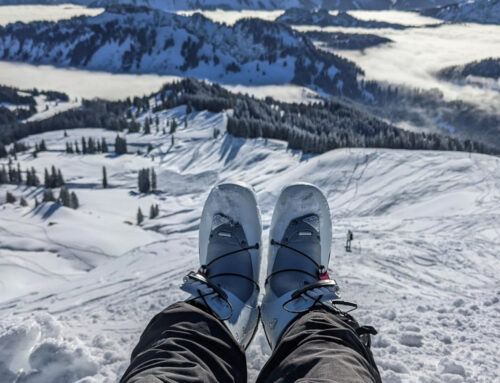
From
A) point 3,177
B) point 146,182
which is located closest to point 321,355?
point 146,182

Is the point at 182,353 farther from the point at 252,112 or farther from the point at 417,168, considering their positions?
the point at 252,112

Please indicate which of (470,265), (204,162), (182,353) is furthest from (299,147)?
(182,353)

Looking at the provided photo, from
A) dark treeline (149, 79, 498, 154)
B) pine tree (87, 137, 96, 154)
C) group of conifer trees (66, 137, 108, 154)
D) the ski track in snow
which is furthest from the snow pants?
pine tree (87, 137, 96, 154)

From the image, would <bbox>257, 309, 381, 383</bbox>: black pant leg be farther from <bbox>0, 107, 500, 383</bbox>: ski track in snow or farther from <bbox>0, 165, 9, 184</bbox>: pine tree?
<bbox>0, 165, 9, 184</bbox>: pine tree

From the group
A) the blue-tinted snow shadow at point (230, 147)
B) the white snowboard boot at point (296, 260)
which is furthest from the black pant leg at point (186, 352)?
the blue-tinted snow shadow at point (230, 147)

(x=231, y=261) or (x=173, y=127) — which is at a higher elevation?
(x=231, y=261)

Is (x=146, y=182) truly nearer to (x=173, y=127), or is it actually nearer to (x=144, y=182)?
(x=144, y=182)
